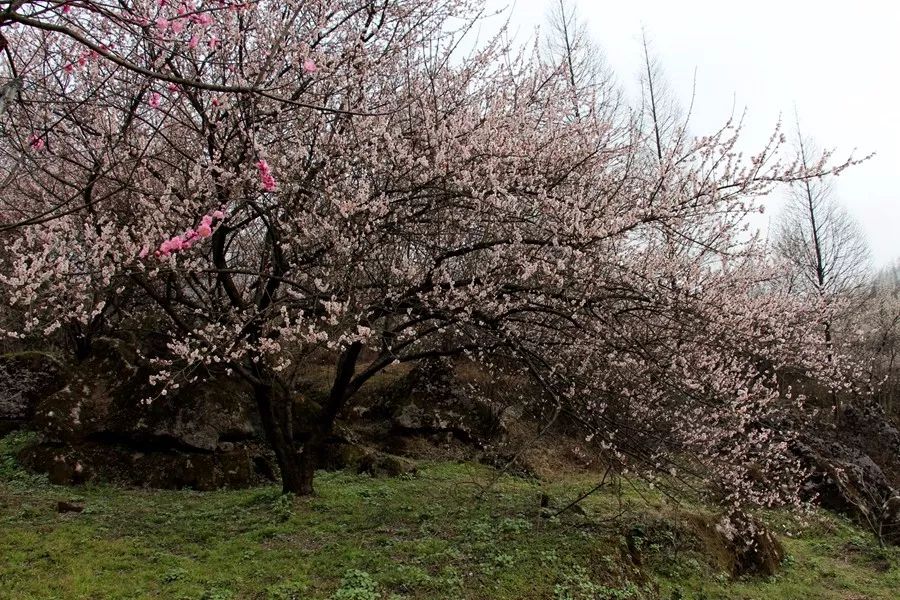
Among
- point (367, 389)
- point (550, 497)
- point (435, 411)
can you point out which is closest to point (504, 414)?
point (435, 411)

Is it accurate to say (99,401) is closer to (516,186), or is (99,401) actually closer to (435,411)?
(435,411)

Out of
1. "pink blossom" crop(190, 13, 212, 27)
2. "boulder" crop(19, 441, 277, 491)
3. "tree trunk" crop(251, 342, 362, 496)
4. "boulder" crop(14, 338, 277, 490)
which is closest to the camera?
"pink blossom" crop(190, 13, 212, 27)

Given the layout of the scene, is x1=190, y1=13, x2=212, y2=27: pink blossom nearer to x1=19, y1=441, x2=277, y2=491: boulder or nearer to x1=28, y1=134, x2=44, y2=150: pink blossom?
x1=28, y1=134, x2=44, y2=150: pink blossom

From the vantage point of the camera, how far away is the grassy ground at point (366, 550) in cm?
471

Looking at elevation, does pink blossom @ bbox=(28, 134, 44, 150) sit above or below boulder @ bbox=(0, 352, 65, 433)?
above

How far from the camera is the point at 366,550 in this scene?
543cm

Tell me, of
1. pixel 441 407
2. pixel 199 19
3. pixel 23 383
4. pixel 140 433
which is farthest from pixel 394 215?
pixel 23 383

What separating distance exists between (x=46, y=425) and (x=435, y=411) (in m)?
6.14

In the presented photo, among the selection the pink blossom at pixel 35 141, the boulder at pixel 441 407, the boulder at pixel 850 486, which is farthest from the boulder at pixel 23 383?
the boulder at pixel 850 486

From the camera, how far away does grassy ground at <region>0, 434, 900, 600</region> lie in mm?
4711

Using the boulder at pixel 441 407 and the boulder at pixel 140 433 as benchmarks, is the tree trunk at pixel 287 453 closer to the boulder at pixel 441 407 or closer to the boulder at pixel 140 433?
the boulder at pixel 140 433

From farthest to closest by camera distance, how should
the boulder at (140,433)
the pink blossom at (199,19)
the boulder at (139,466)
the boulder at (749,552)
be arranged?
the boulder at (140,433), the boulder at (139,466), the boulder at (749,552), the pink blossom at (199,19)

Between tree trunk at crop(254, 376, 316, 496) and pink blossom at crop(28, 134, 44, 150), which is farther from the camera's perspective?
tree trunk at crop(254, 376, 316, 496)

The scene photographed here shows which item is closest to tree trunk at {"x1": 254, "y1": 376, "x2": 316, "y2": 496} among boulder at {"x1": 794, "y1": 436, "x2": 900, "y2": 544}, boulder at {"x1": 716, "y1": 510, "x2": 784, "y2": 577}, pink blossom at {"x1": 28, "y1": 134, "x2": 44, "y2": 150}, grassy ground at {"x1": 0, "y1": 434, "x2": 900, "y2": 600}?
grassy ground at {"x1": 0, "y1": 434, "x2": 900, "y2": 600}
